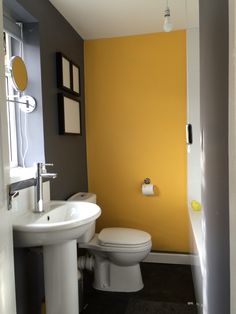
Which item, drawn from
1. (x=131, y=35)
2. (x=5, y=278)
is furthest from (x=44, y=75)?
(x=5, y=278)

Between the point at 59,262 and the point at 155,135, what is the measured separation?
155 cm

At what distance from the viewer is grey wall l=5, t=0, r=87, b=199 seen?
69.9 inches

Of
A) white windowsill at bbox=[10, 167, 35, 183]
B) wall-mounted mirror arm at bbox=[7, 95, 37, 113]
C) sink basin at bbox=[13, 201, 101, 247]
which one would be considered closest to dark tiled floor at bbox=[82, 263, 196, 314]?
sink basin at bbox=[13, 201, 101, 247]

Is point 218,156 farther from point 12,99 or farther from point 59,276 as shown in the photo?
point 12,99

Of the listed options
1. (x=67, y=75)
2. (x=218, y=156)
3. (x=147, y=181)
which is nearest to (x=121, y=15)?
(x=67, y=75)

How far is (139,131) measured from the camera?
2.66 meters

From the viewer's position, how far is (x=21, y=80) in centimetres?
162

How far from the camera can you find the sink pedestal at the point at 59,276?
150 cm

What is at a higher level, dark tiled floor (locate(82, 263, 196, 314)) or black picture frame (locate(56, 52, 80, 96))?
black picture frame (locate(56, 52, 80, 96))

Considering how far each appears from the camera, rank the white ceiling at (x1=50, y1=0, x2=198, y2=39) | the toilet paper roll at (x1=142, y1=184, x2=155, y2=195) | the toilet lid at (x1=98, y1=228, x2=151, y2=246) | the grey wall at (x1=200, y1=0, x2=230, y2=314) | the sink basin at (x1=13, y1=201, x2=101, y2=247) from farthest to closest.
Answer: the toilet paper roll at (x1=142, y1=184, x2=155, y2=195), the toilet lid at (x1=98, y1=228, x2=151, y2=246), the white ceiling at (x1=50, y1=0, x2=198, y2=39), the sink basin at (x1=13, y1=201, x2=101, y2=247), the grey wall at (x1=200, y1=0, x2=230, y2=314)

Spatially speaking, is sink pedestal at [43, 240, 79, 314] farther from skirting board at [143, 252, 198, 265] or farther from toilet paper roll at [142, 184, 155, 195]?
skirting board at [143, 252, 198, 265]

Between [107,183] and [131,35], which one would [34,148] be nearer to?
[107,183]

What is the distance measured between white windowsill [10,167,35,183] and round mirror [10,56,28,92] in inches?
20.2

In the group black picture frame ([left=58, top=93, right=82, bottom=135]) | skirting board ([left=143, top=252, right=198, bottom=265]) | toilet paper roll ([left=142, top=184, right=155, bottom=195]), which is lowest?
skirting board ([left=143, top=252, right=198, bottom=265])
